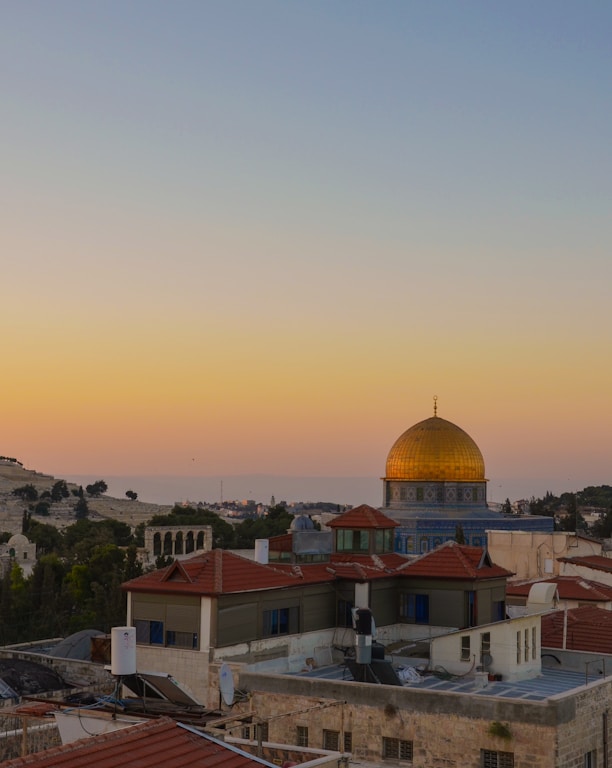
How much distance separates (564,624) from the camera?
31.6 metres

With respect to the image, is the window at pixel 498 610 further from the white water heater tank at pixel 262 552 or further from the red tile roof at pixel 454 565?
the white water heater tank at pixel 262 552

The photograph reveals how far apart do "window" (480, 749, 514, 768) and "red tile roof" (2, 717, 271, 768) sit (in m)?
9.46

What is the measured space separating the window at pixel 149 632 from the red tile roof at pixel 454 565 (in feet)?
23.0

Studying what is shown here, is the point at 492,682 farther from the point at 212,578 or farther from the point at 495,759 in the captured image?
the point at 212,578

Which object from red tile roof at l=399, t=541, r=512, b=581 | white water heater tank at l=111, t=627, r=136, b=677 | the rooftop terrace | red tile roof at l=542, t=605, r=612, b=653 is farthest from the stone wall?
red tile roof at l=542, t=605, r=612, b=653

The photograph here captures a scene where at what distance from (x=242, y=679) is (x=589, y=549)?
43.1 metres

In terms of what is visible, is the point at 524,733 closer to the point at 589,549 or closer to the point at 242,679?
the point at 242,679

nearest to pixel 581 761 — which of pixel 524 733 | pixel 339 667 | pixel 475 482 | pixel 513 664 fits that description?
pixel 524 733

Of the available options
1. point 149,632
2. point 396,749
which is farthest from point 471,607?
point 149,632

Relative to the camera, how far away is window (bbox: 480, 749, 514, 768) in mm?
22203

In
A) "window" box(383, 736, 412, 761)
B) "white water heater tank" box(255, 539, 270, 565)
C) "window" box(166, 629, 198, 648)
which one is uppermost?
"white water heater tank" box(255, 539, 270, 565)

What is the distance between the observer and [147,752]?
13.8 metres

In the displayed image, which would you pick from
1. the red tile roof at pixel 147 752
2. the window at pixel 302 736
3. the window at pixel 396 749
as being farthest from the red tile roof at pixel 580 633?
the red tile roof at pixel 147 752

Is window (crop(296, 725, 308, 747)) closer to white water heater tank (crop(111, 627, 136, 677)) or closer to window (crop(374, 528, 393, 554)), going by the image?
white water heater tank (crop(111, 627, 136, 677))
